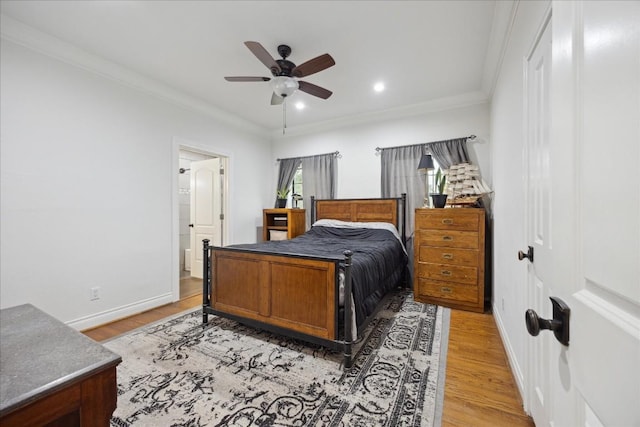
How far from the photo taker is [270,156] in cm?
529

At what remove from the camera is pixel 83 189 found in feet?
8.79

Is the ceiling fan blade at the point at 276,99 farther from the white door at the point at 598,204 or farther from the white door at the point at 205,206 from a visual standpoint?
the white door at the point at 598,204

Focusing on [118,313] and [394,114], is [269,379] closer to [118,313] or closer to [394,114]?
[118,313]

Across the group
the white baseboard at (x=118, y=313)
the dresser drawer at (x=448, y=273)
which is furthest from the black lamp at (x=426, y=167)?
the white baseboard at (x=118, y=313)

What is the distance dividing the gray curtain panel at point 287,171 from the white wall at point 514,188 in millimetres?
3303

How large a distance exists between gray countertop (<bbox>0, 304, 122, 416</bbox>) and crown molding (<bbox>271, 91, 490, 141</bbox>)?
4215 millimetres

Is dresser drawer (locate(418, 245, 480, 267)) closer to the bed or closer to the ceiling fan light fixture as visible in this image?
the bed

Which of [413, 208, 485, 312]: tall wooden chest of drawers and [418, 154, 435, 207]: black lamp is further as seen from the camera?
[418, 154, 435, 207]: black lamp

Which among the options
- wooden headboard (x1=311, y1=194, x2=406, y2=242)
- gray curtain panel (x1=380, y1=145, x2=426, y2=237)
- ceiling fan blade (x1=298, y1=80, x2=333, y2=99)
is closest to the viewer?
ceiling fan blade (x1=298, y1=80, x2=333, y2=99)

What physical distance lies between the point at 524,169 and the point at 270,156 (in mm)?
4392

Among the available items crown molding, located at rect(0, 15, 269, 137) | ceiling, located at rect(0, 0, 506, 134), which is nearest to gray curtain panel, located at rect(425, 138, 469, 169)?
ceiling, located at rect(0, 0, 506, 134)

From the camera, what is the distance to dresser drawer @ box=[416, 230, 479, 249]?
305 centimetres

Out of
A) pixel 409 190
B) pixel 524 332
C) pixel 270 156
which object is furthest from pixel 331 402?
pixel 270 156

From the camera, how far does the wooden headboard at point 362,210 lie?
13.2 feet
